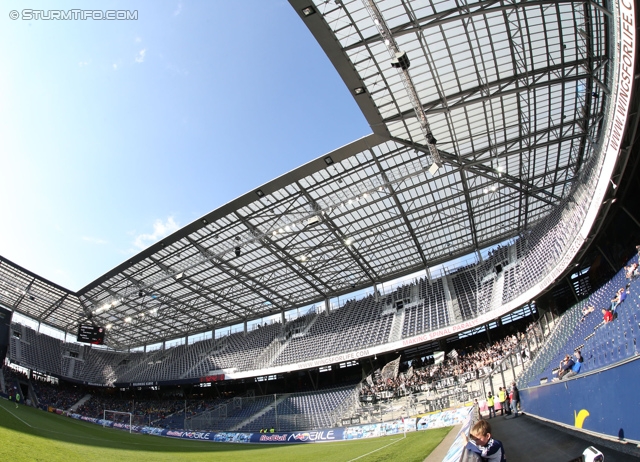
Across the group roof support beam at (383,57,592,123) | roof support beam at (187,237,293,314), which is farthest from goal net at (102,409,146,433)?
roof support beam at (383,57,592,123)

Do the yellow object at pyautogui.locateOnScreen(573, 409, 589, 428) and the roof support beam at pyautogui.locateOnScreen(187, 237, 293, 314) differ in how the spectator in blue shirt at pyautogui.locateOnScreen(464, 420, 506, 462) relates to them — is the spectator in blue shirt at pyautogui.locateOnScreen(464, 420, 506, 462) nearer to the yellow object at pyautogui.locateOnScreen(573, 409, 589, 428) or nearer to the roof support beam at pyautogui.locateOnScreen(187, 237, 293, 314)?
the yellow object at pyautogui.locateOnScreen(573, 409, 589, 428)

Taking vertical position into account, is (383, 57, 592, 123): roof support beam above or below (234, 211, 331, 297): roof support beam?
above

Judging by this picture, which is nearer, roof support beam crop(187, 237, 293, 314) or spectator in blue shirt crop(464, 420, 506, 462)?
spectator in blue shirt crop(464, 420, 506, 462)

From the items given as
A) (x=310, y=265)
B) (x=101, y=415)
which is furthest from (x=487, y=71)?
(x=101, y=415)

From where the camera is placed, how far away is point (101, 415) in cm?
4594

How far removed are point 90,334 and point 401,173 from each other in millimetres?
35148

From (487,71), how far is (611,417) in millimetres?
17927

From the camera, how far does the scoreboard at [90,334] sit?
38656mm

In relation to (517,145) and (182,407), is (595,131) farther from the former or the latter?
(182,407)

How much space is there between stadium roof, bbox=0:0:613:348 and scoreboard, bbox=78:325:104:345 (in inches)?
123

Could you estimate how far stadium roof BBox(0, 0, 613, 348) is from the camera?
1762 cm

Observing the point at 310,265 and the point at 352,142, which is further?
the point at 310,265

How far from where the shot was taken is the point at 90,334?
129 feet

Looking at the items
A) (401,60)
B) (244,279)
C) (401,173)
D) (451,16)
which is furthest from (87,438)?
(451,16)
